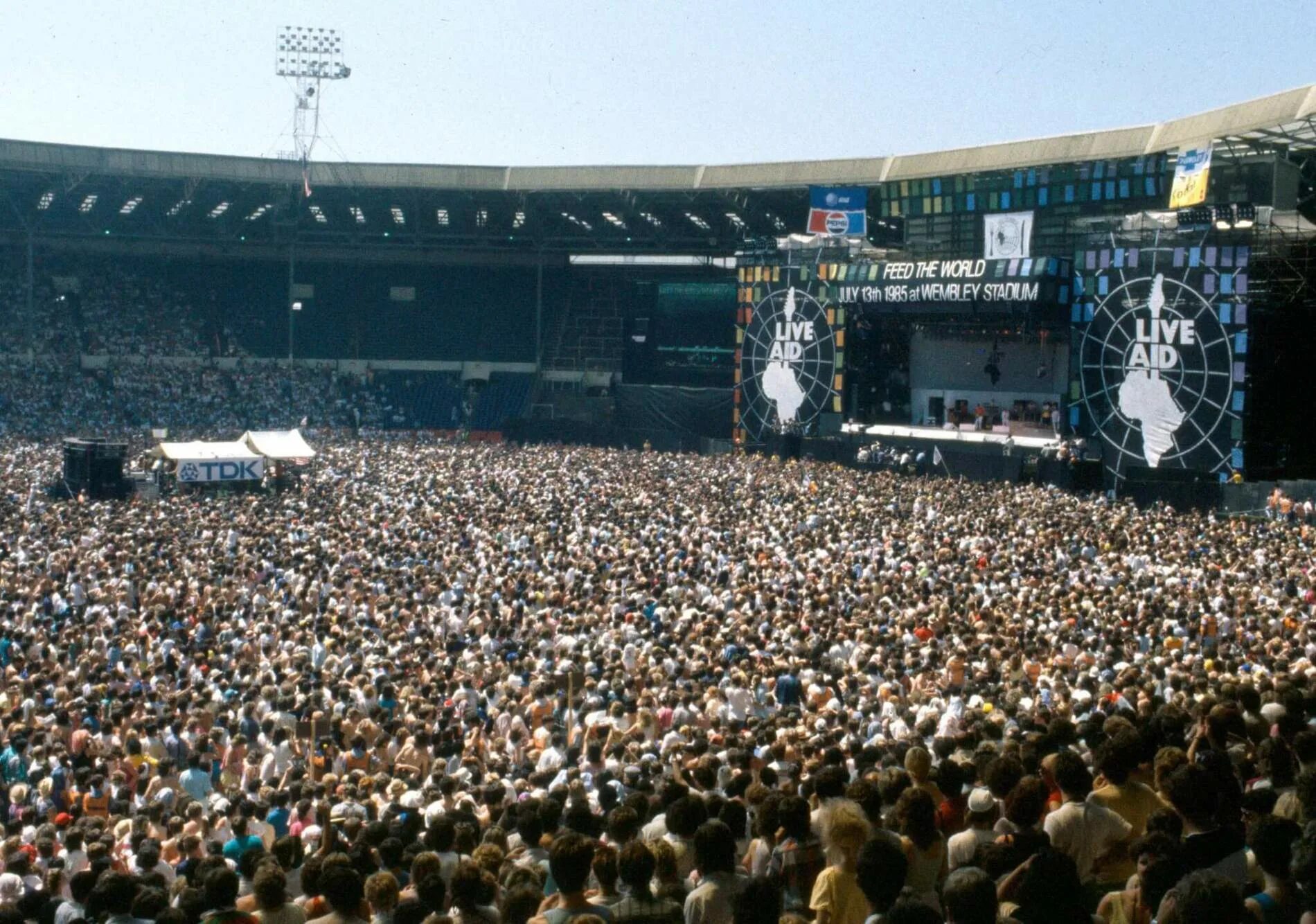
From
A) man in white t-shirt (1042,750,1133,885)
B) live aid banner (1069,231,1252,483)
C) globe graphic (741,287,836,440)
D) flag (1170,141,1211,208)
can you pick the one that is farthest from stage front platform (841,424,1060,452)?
man in white t-shirt (1042,750,1133,885)

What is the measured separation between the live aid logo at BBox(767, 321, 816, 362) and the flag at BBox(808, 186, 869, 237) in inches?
109

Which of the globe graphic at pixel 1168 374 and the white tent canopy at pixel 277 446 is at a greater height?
the globe graphic at pixel 1168 374

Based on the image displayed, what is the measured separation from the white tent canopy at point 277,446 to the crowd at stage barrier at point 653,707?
2267mm

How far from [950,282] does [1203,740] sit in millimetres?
28837

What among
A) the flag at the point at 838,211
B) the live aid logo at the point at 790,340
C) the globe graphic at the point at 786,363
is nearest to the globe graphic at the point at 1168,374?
the flag at the point at 838,211

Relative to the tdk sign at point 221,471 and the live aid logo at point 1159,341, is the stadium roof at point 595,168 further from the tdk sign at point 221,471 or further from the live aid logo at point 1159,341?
the tdk sign at point 221,471

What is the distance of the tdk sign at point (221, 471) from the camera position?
29.2 metres

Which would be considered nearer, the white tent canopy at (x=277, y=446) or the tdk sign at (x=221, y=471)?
the tdk sign at (x=221, y=471)

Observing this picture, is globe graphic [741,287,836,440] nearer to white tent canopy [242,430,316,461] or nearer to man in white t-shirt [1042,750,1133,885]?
white tent canopy [242,430,316,461]

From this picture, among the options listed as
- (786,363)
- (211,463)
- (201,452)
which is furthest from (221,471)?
(786,363)

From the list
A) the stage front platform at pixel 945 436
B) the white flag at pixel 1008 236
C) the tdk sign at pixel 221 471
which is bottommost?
the tdk sign at pixel 221 471

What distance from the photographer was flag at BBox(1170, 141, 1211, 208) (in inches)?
1131

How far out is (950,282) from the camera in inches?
1391

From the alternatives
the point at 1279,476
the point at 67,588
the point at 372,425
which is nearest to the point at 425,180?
the point at 372,425
